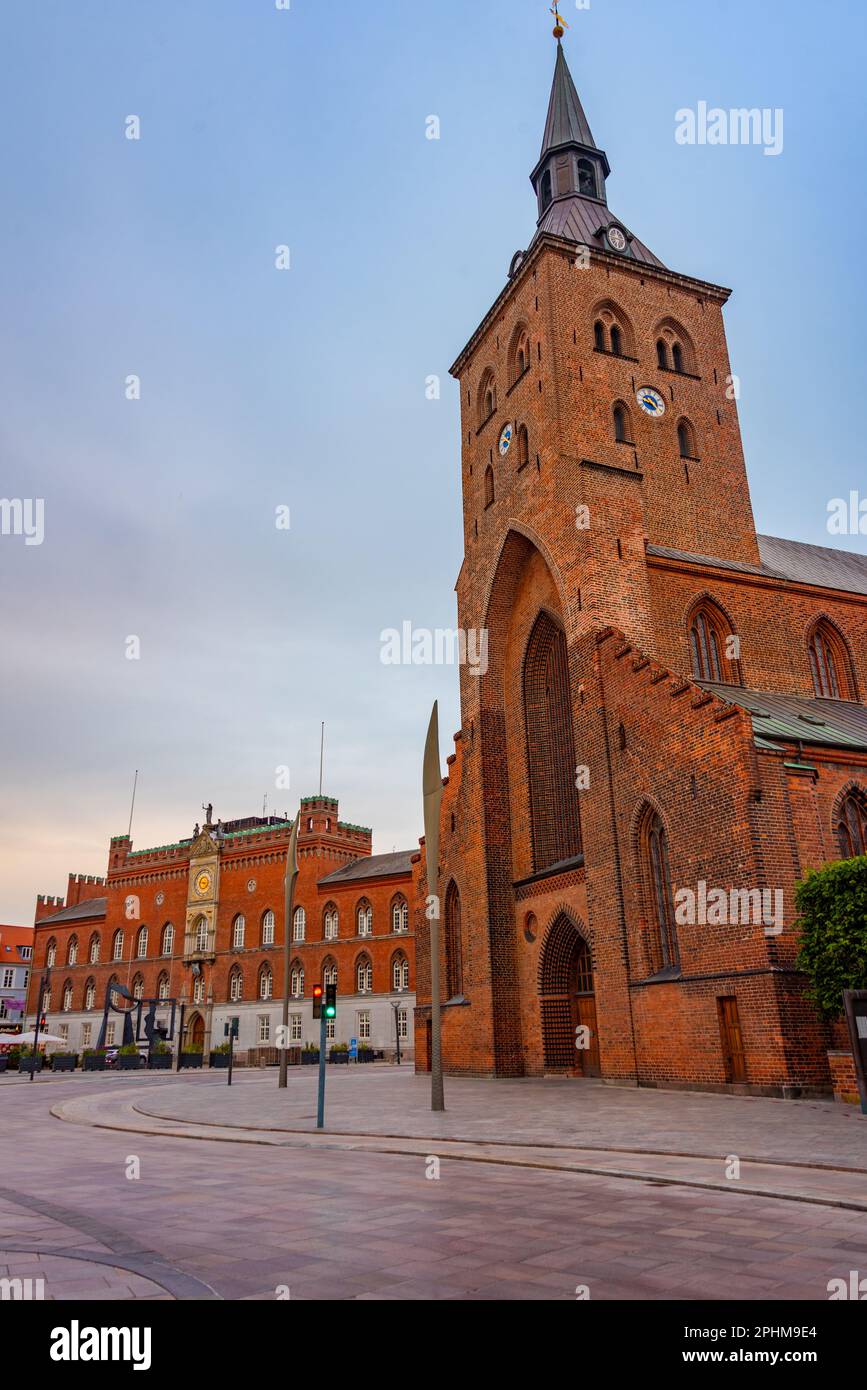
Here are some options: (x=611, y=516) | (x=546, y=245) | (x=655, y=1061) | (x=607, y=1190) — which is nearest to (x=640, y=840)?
(x=655, y=1061)

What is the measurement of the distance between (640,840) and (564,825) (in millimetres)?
5920

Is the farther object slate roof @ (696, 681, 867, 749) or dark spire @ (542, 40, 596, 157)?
dark spire @ (542, 40, 596, 157)

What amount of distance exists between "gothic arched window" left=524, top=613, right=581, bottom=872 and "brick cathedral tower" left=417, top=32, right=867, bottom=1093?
7 cm

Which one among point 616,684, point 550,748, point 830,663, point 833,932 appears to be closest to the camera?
point 833,932

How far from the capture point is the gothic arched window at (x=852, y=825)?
20.1 metres

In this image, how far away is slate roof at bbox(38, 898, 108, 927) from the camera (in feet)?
239

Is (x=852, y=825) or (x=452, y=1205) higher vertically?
(x=852, y=825)

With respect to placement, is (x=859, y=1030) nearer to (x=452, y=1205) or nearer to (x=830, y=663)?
(x=452, y=1205)

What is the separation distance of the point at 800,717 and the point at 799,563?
1041 centimetres

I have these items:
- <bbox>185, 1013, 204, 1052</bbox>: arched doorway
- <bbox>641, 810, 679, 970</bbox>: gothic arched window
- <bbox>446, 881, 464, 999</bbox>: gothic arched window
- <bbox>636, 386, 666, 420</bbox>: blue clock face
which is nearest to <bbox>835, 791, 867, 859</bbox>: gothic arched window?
<bbox>641, 810, 679, 970</bbox>: gothic arched window

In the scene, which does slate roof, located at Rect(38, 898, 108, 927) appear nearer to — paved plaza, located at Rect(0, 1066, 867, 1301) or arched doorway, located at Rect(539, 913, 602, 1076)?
arched doorway, located at Rect(539, 913, 602, 1076)

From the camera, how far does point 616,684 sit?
73.8 ft

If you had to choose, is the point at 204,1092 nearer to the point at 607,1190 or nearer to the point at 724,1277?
the point at 607,1190

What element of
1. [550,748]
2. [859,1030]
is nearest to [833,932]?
[859,1030]
